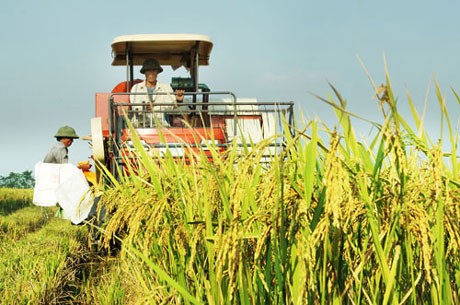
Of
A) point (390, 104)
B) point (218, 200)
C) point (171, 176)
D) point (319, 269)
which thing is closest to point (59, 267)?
point (171, 176)

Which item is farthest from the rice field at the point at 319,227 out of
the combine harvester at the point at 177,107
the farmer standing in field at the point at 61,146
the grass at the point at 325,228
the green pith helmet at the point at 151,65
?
the green pith helmet at the point at 151,65

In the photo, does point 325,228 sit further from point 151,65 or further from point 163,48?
point 163,48

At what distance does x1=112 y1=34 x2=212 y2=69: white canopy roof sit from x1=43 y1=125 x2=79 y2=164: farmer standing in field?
1.36 metres

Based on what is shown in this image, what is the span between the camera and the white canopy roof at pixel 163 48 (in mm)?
9156

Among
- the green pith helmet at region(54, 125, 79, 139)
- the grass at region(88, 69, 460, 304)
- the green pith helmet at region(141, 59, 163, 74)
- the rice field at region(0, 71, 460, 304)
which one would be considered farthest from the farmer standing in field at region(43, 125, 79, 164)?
the grass at region(88, 69, 460, 304)

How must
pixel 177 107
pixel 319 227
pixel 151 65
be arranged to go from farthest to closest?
pixel 151 65 → pixel 177 107 → pixel 319 227

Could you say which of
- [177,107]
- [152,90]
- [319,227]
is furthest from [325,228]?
[152,90]

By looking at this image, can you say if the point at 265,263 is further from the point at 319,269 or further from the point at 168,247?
the point at 168,247

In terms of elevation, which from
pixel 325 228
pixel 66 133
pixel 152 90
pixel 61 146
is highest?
pixel 152 90

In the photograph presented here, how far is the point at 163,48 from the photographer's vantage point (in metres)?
9.66

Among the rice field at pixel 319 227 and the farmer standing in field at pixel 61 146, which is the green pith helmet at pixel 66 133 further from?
the rice field at pixel 319 227

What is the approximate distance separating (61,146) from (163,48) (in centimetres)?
203

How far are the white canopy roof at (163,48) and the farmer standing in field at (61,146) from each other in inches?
53.6

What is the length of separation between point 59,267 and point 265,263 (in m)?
3.61
